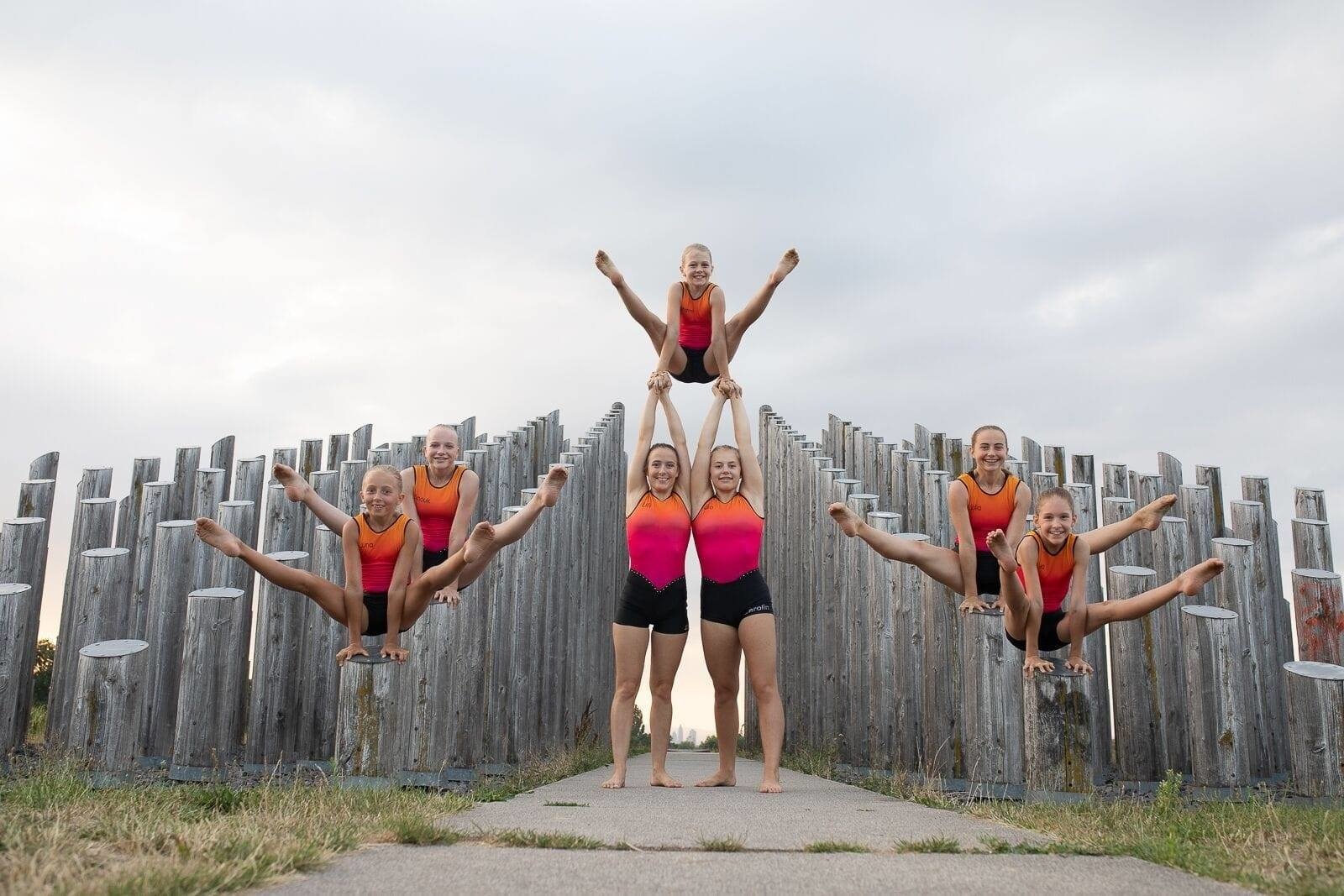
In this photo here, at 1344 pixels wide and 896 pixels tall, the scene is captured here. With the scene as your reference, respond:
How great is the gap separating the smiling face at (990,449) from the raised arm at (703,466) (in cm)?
159

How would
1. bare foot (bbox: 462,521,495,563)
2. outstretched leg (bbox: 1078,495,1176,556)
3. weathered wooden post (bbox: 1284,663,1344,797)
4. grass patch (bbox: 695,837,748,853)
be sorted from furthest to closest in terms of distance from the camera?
weathered wooden post (bbox: 1284,663,1344,797) < outstretched leg (bbox: 1078,495,1176,556) < bare foot (bbox: 462,521,495,563) < grass patch (bbox: 695,837,748,853)

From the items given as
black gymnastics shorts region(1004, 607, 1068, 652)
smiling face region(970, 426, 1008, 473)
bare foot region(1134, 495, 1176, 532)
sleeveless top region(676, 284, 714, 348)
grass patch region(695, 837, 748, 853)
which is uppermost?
sleeveless top region(676, 284, 714, 348)

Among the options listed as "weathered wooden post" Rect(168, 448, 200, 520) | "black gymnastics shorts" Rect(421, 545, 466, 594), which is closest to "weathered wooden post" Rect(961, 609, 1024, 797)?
"black gymnastics shorts" Rect(421, 545, 466, 594)

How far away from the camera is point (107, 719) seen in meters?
6.26

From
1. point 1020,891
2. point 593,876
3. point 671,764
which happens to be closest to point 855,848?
point 1020,891

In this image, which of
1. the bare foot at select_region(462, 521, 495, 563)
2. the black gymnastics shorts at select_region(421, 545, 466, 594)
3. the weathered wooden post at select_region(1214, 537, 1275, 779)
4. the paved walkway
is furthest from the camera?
the black gymnastics shorts at select_region(421, 545, 466, 594)

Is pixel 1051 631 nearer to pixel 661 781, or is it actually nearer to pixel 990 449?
pixel 990 449

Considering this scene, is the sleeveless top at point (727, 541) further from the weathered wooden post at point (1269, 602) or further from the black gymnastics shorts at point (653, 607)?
the weathered wooden post at point (1269, 602)

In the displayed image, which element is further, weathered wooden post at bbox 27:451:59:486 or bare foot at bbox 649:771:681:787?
weathered wooden post at bbox 27:451:59:486

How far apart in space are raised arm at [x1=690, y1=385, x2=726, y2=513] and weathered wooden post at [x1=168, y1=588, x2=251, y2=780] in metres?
2.91

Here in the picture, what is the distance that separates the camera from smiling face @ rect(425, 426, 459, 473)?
6906 mm

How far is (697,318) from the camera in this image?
7.27 m

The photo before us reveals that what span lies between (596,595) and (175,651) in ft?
13.5

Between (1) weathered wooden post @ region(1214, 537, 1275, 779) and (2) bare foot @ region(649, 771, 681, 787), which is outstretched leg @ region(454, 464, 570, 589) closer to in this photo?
(2) bare foot @ region(649, 771, 681, 787)
